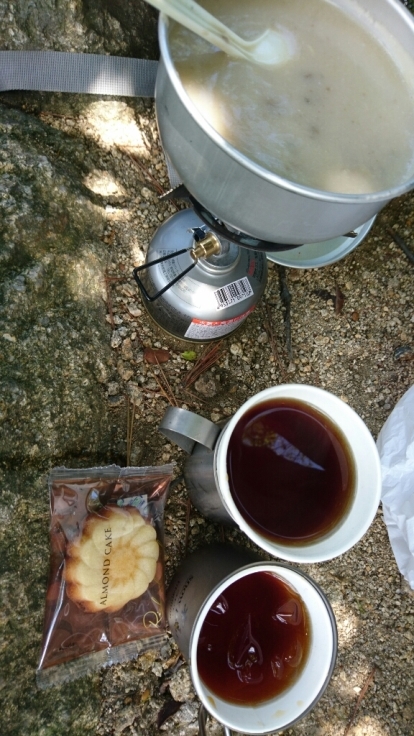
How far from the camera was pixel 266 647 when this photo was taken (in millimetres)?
1374

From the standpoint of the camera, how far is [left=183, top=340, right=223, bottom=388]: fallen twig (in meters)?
1.70

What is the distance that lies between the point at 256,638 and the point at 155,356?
86 centimetres

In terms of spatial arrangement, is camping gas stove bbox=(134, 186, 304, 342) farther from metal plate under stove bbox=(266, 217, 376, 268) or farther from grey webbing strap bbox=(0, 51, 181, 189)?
grey webbing strap bbox=(0, 51, 181, 189)

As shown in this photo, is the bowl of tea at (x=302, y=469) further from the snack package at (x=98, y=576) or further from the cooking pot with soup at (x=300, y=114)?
the cooking pot with soup at (x=300, y=114)

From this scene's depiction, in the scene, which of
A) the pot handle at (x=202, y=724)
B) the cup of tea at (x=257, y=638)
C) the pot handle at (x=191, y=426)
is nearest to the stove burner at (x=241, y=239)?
the pot handle at (x=191, y=426)

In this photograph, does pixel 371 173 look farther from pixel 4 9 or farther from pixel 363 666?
pixel 363 666

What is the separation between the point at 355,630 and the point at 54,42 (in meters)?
2.05

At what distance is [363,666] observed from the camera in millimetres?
1674

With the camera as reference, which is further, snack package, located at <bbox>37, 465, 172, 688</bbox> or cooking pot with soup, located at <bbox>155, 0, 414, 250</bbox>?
snack package, located at <bbox>37, 465, 172, 688</bbox>

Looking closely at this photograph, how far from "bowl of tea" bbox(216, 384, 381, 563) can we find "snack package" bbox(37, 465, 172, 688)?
0.31m

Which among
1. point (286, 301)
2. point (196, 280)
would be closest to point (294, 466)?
point (196, 280)

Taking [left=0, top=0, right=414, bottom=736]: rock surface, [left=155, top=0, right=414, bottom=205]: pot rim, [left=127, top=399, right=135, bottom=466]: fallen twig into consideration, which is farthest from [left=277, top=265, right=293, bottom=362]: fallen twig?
[left=155, top=0, right=414, bottom=205]: pot rim

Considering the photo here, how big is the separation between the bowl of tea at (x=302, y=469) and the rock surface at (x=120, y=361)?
14.6 inches

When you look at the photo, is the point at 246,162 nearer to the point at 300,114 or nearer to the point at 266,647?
the point at 300,114
